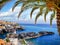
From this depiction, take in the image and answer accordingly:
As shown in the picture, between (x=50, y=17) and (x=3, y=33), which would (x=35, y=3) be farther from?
(x=3, y=33)

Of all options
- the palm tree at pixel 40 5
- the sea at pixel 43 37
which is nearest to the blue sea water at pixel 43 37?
the sea at pixel 43 37

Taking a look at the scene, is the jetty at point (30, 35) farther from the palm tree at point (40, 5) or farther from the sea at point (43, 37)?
the palm tree at point (40, 5)

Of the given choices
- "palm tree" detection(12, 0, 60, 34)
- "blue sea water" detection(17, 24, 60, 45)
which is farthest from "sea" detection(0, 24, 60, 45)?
"palm tree" detection(12, 0, 60, 34)

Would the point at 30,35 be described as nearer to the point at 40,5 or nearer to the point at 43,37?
the point at 43,37

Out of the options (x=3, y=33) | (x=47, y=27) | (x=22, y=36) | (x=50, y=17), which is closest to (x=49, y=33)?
(x=47, y=27)

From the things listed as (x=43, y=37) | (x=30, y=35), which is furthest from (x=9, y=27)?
(x=43, y=37)

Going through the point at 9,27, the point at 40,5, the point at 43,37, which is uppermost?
the point at 40,5

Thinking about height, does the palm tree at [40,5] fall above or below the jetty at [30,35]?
above

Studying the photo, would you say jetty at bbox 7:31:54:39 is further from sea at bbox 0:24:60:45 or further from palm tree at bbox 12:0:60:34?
palm tree at bbox 12:0:60:34

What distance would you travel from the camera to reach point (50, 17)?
4.75ft

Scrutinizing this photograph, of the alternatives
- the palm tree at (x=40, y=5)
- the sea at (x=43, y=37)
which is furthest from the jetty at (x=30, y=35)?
the palm tree at (x=40, y=5)

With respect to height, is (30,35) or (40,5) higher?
(40,5)

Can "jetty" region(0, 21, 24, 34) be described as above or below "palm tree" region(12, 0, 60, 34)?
below

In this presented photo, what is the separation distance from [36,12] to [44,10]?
3.4 inches
